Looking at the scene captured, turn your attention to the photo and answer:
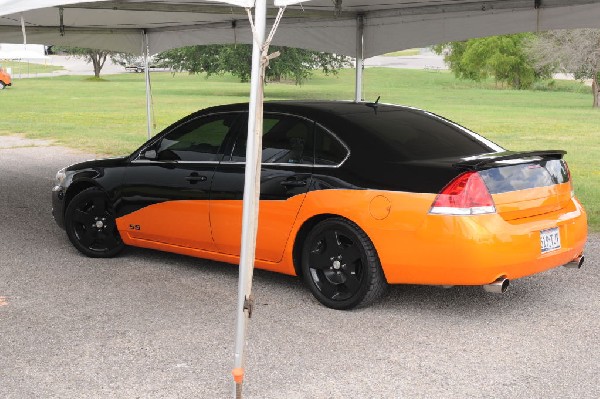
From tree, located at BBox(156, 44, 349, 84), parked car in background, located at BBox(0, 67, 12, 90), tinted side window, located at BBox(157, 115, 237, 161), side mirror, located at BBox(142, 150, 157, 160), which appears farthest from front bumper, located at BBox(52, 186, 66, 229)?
parked car in background, located at BBox(0, 67, 12, 90)

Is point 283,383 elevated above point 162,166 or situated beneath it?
situated beneath

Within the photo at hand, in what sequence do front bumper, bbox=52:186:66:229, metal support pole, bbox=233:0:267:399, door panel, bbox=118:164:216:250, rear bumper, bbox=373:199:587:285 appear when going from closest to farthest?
metal support pole, bbox=233:0:267:399, rear bumper, bbox=373:199:587:285, door panel, bbox=118:164:216:250, front bumper, bbox=52:186:66:229

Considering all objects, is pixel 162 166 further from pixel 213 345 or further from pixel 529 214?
pixel 529 214

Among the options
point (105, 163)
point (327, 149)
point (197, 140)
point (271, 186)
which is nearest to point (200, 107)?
point (105, 163)

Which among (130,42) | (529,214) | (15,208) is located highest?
(130,42)

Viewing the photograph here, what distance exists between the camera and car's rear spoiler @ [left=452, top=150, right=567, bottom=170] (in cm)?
581

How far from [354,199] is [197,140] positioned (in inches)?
71.7

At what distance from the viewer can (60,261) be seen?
8.00m

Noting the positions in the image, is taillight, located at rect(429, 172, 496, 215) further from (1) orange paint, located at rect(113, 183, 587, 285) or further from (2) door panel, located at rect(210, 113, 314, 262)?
(2) door panel, located at rect(210, 113, 314, 262)

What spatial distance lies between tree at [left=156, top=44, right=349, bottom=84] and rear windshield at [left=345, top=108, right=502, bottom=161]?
49574mm

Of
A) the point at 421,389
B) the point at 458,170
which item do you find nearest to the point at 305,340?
the point at 421,389

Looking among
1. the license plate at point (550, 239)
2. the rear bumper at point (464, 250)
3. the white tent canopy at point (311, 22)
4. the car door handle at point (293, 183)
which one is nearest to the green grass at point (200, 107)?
the white tent canopy at point (311, 22)

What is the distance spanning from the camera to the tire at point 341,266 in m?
6.09

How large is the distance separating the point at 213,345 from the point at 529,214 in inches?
91.2
